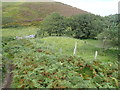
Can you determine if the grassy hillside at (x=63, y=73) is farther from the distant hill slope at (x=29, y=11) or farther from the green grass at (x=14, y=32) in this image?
the distant hill slope at (x=29, y=11)

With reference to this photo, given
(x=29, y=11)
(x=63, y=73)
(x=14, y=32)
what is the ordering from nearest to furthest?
(x=63, y=73), (x=14, y=32), (x=29, y=11)

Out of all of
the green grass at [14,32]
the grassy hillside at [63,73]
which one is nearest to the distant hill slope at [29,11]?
the green grass at [14,32]

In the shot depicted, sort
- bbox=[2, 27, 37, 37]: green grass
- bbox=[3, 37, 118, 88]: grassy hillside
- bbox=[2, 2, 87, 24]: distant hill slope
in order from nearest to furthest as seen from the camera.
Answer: bbox=[3, 37, 118, 88]: grassy hillside
bbox=[2, 27, 37, 37]: green grass
bbox=[2, 2, 87, 24]: distant hill slope

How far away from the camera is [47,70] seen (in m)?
7.87

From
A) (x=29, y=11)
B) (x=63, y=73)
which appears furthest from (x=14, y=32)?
(x=29, y=11)

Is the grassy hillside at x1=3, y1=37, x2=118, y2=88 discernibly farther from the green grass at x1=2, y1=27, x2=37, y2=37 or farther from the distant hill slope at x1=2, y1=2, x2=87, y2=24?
the distant hill slope at x1=2, y1=2, x2=87, y2=24

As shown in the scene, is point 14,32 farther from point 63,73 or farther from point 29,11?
point 29,11

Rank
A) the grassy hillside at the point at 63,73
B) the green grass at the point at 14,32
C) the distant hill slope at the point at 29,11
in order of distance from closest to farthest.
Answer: the grassy hillside at the point at 63,73
the green grass at the point at 14,32
the distant hill slope at the point at 29,11

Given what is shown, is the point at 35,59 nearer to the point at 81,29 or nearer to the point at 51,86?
the point at 51,86

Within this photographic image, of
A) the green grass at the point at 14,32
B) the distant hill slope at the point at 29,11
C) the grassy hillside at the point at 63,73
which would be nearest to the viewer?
the grassy hillside at the point at 63,73

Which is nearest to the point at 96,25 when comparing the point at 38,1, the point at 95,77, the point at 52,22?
the point at 52,22

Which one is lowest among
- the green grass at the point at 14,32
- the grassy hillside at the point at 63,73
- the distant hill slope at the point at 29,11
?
the grassy hillside at the point at 63,73

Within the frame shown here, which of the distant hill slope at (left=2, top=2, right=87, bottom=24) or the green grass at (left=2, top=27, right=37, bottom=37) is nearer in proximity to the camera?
the green grass at (left=2, top=27, right=37, bottom=37)

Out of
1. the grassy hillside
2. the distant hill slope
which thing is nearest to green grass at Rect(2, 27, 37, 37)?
the distant hill slope
